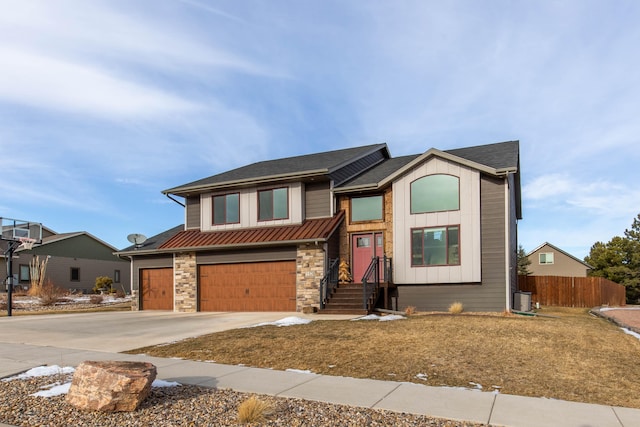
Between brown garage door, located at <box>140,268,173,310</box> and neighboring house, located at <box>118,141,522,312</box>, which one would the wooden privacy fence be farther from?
brown garage door, located at <box>140,268,173,310</box>

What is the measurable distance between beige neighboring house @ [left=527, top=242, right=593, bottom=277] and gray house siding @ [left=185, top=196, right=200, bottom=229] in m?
35.0

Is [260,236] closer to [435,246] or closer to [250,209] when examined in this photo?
[250,209]

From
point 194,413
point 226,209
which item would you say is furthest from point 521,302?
point 194,413

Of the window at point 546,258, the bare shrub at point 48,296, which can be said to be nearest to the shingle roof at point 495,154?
the bare shrub at point 48,296

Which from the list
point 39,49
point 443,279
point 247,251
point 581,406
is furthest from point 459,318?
point 39,49

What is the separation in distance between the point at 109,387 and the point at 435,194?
45.0 feet

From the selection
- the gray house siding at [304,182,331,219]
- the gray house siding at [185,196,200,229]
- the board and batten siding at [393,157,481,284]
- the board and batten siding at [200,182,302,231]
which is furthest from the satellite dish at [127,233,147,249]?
the board and batten siding at [393,157,481,284]

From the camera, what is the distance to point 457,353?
851 cm

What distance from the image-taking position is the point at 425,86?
1683 cm

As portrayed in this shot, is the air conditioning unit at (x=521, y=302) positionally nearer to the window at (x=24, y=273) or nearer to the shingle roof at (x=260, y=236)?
the shingle roof at (x=260, y=236)

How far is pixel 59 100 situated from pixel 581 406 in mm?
16221

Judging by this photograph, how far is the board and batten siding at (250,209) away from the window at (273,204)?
154mm

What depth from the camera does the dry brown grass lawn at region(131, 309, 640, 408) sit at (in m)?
6.83

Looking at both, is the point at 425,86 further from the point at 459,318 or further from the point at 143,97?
the point at 143,97
